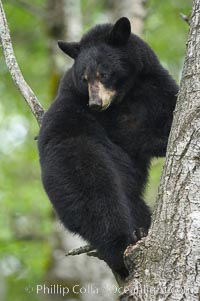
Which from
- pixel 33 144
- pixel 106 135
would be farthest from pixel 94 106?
pixel 33 144

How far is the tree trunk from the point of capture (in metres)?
3.81

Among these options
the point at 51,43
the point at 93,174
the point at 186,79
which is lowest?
the point at 93,174

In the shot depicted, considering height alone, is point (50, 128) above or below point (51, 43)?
below

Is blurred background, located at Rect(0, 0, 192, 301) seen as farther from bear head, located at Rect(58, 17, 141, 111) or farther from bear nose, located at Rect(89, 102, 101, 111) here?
bear nose, located at Rect(89, 102, 101, 111)

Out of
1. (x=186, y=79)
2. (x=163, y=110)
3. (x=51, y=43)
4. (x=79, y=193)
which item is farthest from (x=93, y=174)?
(x=51, y=43)

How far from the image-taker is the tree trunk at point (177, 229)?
3809mm

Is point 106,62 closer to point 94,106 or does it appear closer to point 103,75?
point 103,75

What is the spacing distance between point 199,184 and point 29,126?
14.1m

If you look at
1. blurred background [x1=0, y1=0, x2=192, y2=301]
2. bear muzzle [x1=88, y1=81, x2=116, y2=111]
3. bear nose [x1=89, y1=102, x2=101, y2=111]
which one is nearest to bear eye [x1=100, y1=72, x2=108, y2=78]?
bear muzzle [x1=88, y1=81, x2=116, y2=111]

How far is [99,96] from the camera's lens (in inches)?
Answer: 229

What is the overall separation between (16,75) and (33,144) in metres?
11.3

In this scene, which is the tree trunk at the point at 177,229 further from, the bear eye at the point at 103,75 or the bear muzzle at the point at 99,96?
the bear eye at the point at 103,75

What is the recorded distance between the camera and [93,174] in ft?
17.6

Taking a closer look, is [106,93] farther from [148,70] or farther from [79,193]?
[79,193]
